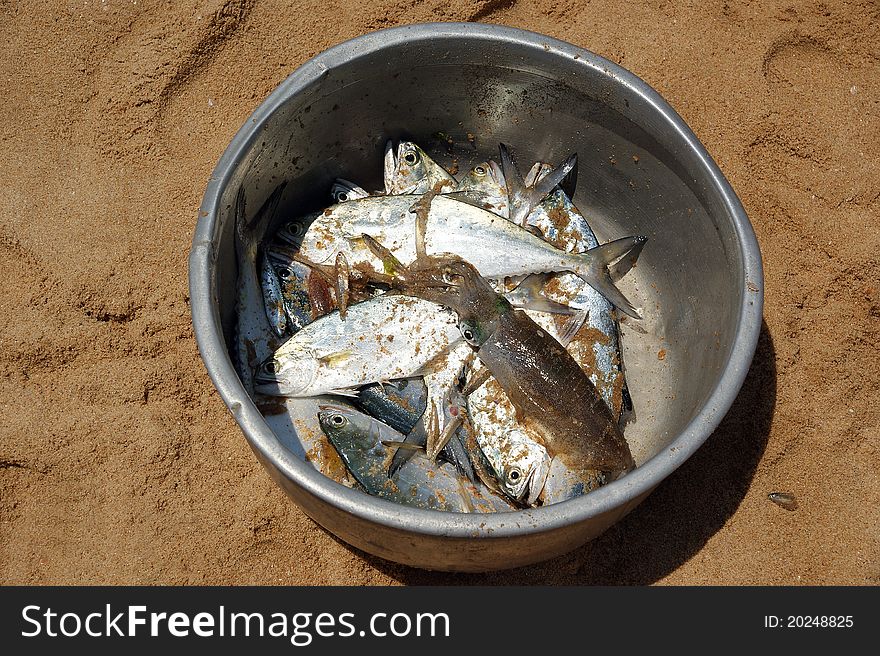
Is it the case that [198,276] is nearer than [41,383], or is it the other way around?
[198,276]

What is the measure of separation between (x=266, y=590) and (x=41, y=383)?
4.34 feet

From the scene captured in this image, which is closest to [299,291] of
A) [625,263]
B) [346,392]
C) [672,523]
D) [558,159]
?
[346,392]

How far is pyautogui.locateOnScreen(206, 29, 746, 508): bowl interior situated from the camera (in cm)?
280

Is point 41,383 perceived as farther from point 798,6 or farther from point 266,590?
point 798,6

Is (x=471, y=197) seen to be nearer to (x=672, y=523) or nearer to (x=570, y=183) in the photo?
(x=570, y=183)

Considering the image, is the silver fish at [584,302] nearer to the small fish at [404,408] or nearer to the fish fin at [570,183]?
the fish fin at [570,183]

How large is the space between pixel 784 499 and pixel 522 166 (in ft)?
6.09

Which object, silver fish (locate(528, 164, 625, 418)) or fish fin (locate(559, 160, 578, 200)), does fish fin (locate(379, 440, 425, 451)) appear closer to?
silver fish (locate(528, 164, 625, 418))

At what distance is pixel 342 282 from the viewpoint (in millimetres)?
2992

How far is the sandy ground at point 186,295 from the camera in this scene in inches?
123

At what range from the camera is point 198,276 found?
7.99 feet

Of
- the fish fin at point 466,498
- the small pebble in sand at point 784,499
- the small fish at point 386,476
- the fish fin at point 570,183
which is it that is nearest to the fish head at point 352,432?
the small fish at point 386,476

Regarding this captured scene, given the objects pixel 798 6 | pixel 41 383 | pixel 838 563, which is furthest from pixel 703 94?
pixel 41 383

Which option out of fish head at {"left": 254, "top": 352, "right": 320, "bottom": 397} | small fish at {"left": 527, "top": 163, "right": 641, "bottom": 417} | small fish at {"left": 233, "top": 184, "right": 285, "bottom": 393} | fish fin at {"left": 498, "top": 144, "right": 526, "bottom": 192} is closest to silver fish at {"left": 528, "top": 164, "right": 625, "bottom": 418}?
small fish at {"left": 527, "top": 163, "right": 641, "bottom": 417}
